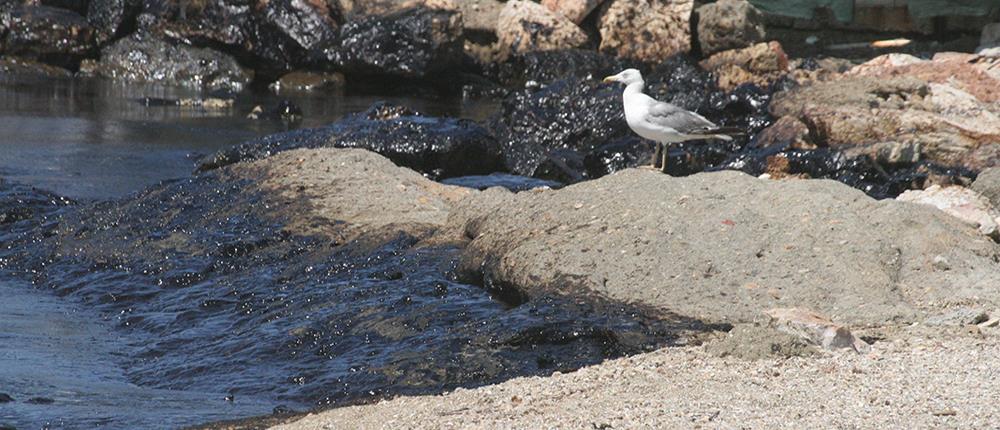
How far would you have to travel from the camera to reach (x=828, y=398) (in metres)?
4.55

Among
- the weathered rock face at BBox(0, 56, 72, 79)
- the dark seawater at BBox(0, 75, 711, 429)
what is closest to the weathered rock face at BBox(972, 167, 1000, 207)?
the dark seawater at BBox(0, 75, 711, 429)

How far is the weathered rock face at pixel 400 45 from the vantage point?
765 inches

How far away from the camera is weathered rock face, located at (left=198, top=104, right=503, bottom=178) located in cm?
1173

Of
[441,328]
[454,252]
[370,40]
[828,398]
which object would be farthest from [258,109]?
[828,398]

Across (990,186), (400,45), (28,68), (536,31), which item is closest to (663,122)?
(990,186)

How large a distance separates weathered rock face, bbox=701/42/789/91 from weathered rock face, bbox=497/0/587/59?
12.4ft

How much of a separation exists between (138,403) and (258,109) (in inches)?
454

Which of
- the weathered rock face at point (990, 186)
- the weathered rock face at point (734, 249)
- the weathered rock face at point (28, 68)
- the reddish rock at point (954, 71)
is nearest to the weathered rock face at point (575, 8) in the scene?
the reddish rock at point (954, 71)

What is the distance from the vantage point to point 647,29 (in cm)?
2027

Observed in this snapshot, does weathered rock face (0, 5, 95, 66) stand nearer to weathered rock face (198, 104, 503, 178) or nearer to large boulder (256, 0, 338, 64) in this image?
large boulder (256, 0, 338, 64)

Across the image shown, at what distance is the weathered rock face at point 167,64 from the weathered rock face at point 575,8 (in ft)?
15.4

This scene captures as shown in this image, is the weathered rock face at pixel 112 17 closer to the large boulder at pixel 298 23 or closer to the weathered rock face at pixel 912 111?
the large boulder at pixel 298 23

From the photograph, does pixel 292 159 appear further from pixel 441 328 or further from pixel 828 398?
pixel 828 398

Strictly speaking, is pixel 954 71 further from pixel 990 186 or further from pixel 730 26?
pixel 990 186
